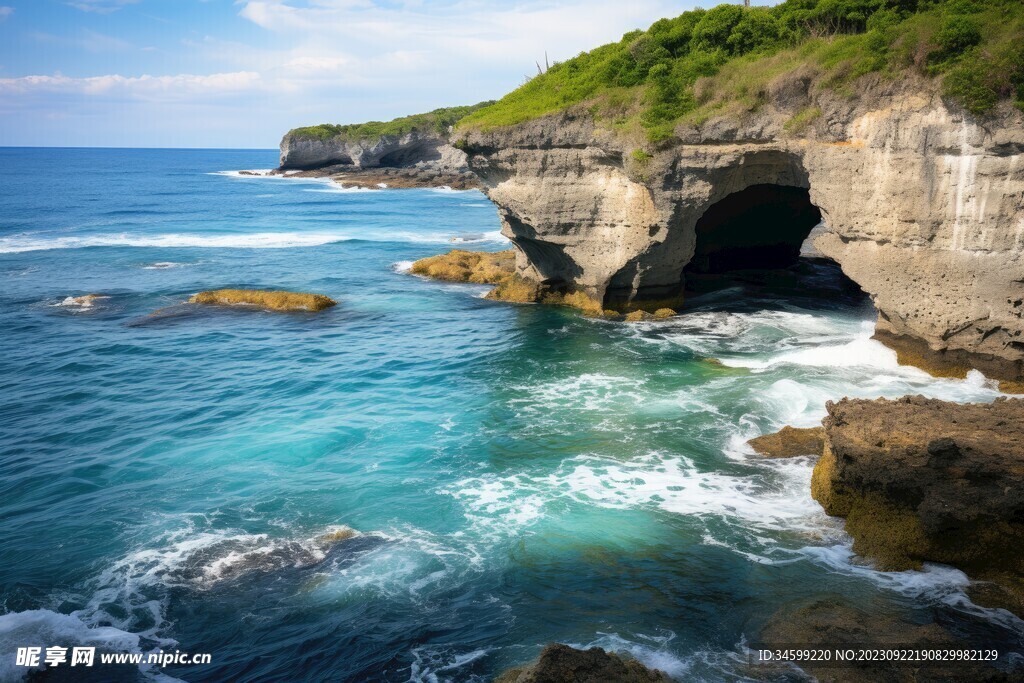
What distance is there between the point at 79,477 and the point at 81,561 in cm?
392

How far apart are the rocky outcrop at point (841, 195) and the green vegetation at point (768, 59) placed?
53 centimetres

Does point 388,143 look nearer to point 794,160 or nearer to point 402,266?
point 402,266

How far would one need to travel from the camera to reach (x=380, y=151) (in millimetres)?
105125

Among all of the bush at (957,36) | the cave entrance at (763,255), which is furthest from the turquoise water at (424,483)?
the bush at (957,36)

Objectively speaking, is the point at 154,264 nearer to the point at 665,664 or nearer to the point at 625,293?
the point at 625,293

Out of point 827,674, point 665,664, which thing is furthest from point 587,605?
point 827,674

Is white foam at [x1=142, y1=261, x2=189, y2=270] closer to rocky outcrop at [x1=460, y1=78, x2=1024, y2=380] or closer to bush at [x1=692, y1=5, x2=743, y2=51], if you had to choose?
rocky outcrop at [x1=460, y1=78, x2=1024, y2=380]

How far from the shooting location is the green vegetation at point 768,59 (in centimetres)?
1770

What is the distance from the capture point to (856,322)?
25.6m

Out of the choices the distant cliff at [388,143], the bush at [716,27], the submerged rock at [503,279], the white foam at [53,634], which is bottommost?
the white foam at [53,634]

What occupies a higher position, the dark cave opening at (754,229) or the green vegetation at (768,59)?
the green vegetation at (768,59)

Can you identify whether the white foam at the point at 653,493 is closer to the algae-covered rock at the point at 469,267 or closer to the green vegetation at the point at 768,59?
the green vegetation at the point at 768,59

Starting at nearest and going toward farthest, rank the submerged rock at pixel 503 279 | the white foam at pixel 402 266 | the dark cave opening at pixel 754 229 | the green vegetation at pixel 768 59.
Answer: the green vegetation at pixel 768 59 → the submerged rock at pixel 503 279 → the dark cave opening at pixel 754 229 → the white foam at pixel 402 266

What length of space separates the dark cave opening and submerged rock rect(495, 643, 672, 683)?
25.5m
